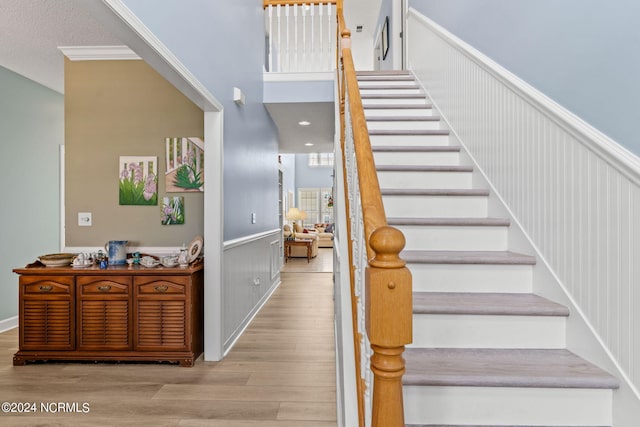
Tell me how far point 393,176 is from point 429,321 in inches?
46.9

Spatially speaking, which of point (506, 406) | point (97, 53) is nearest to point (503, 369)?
point (506, 406)

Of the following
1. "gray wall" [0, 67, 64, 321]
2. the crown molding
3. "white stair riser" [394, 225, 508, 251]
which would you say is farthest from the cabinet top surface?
the crown molding

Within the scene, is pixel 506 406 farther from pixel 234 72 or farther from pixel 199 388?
pixel 234 72

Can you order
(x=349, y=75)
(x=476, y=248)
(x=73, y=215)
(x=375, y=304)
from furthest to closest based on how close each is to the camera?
(x=73, y=215) → (x=476, y=248) → (x=349, y=75) → (x=375, y=304)

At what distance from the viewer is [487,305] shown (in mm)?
1697

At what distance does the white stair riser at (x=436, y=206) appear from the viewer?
2.38 metres

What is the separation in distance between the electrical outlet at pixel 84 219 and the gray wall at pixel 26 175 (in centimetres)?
107

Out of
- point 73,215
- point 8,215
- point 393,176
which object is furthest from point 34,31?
point 393,176

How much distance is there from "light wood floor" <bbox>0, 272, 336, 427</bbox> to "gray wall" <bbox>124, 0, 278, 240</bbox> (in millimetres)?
1098

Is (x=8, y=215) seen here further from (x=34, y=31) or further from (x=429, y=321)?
(x=429, y=321)

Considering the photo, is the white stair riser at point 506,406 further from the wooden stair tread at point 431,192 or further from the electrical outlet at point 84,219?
the electrical outlet at point 84,219

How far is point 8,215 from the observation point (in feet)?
12.8

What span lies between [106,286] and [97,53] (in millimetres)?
2090

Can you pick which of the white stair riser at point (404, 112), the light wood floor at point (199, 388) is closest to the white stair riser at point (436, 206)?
the light wood floor at point (199, 388)
